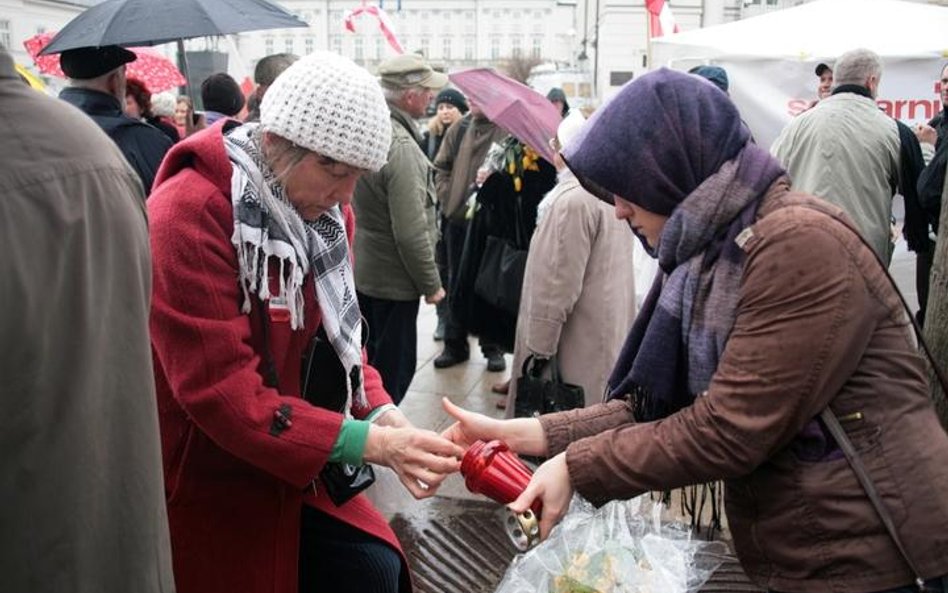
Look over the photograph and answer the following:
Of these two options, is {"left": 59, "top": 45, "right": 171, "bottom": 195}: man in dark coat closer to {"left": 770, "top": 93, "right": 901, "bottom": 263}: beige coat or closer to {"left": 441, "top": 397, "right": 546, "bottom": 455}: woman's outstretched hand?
{"left": 441, "top": 397, "right": 546, "bottom": 455}: woman's outstretched hand

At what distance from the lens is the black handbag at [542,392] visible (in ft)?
13.7

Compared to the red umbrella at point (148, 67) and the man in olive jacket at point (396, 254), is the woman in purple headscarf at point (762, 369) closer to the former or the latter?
the man in olive jacket at point (396, 254)

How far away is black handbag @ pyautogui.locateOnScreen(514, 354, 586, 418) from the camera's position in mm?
4164

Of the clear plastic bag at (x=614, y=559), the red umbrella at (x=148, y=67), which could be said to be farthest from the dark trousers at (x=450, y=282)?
the clear plastic bag at (x=614, y=559)

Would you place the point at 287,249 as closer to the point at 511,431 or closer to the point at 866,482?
the point at 511,431

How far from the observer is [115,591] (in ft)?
3.84

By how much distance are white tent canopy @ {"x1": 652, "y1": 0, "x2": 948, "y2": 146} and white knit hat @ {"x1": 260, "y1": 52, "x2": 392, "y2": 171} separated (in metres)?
5.96

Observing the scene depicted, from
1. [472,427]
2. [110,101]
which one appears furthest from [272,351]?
[110,101]

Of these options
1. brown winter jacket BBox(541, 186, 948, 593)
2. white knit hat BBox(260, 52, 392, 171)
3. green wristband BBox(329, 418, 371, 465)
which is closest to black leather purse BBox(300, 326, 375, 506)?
green wristband BBox(329, 418, 371, 465)

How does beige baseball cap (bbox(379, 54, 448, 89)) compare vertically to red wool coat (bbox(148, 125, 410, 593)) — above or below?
above

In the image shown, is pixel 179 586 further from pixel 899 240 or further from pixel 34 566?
pixel 899 240

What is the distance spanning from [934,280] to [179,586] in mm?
2669

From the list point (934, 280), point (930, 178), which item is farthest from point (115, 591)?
point (930, 178)

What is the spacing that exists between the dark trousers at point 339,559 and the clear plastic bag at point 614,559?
38 cm
